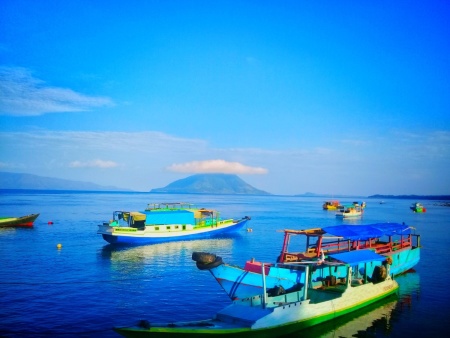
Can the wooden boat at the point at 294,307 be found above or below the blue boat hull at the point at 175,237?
above

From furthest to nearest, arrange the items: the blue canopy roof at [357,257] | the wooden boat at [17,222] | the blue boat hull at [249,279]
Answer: the wooden boat at [17,222] < the blue canopy roof at [357,257] < the blue boat hull at [249,279]

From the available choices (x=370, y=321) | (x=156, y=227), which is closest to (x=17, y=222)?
(x=156, y=227)

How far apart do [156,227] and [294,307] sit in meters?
37.2

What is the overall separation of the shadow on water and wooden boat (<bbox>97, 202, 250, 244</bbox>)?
34.0m

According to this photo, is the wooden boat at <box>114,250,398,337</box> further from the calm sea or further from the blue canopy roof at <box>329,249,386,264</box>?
the calm sea

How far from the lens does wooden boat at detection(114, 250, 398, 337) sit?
17.5m

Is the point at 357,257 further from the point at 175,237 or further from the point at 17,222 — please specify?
the point at 17,222

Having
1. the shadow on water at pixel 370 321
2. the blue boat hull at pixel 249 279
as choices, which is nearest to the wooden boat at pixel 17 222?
the blue boat hull at pixel 249 279

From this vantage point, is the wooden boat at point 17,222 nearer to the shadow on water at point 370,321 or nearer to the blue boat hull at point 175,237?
the blue boat hull at point 175,237

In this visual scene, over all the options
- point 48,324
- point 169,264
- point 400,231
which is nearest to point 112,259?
point 169,264

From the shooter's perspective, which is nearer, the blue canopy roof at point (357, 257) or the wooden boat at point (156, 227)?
the blue canopy roof at point (357, 257)

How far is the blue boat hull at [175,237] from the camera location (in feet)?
170

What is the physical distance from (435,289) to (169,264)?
2484 centimetres

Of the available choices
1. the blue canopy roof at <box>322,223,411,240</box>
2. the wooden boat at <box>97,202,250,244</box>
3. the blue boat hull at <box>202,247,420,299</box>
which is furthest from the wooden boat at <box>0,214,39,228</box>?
the blue canopy roof at <box>322,223,411,240</box>
